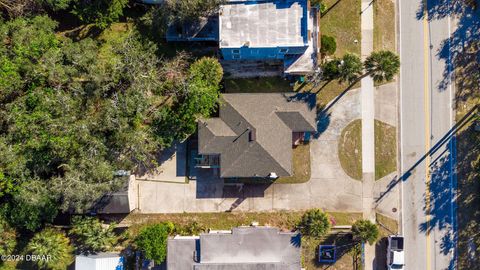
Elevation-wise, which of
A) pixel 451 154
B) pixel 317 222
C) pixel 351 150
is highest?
pixel 351 150

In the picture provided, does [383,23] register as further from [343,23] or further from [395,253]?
[395,253]

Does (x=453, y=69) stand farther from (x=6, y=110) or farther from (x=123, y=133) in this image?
(x=6, y=110)

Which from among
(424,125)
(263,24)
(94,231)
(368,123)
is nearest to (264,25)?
(263,24)

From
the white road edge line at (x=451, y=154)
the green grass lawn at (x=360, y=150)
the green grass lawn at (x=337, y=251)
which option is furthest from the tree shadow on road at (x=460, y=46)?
the green grass lawn at (x=337, y=251)

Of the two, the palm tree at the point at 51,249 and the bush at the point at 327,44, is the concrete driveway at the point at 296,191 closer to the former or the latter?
the bush at the point at 327,44

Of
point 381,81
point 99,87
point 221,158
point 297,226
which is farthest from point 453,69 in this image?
point 99,87

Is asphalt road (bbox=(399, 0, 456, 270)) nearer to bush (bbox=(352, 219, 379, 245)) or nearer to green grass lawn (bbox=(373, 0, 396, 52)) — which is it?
green grass lawn (bbox=(373, 0, 396, 52))
